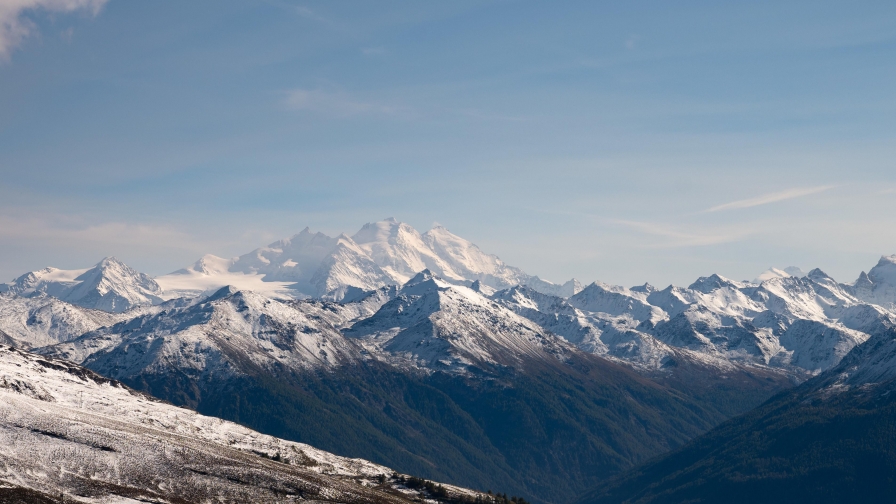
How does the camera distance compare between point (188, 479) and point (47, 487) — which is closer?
point (47, 487)

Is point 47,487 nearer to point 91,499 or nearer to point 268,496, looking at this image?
point 91,499

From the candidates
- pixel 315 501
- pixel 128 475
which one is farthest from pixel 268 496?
pixel 128 475

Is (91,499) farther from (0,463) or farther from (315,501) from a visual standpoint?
(315,501)

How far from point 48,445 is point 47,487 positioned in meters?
22.9

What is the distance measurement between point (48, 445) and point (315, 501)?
186 ft

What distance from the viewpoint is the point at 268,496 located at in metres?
197

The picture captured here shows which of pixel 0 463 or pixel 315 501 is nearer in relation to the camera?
pixel 0 463

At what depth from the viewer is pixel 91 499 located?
17538cm

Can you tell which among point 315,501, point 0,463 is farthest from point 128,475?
point 315,501

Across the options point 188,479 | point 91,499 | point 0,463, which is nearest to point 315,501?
point 188,479

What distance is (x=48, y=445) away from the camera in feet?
650

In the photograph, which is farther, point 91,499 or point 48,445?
A: point 48,445

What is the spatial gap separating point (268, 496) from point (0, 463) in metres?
52.0

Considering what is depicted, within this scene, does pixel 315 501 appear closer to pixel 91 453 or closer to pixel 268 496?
pixel 268 496
